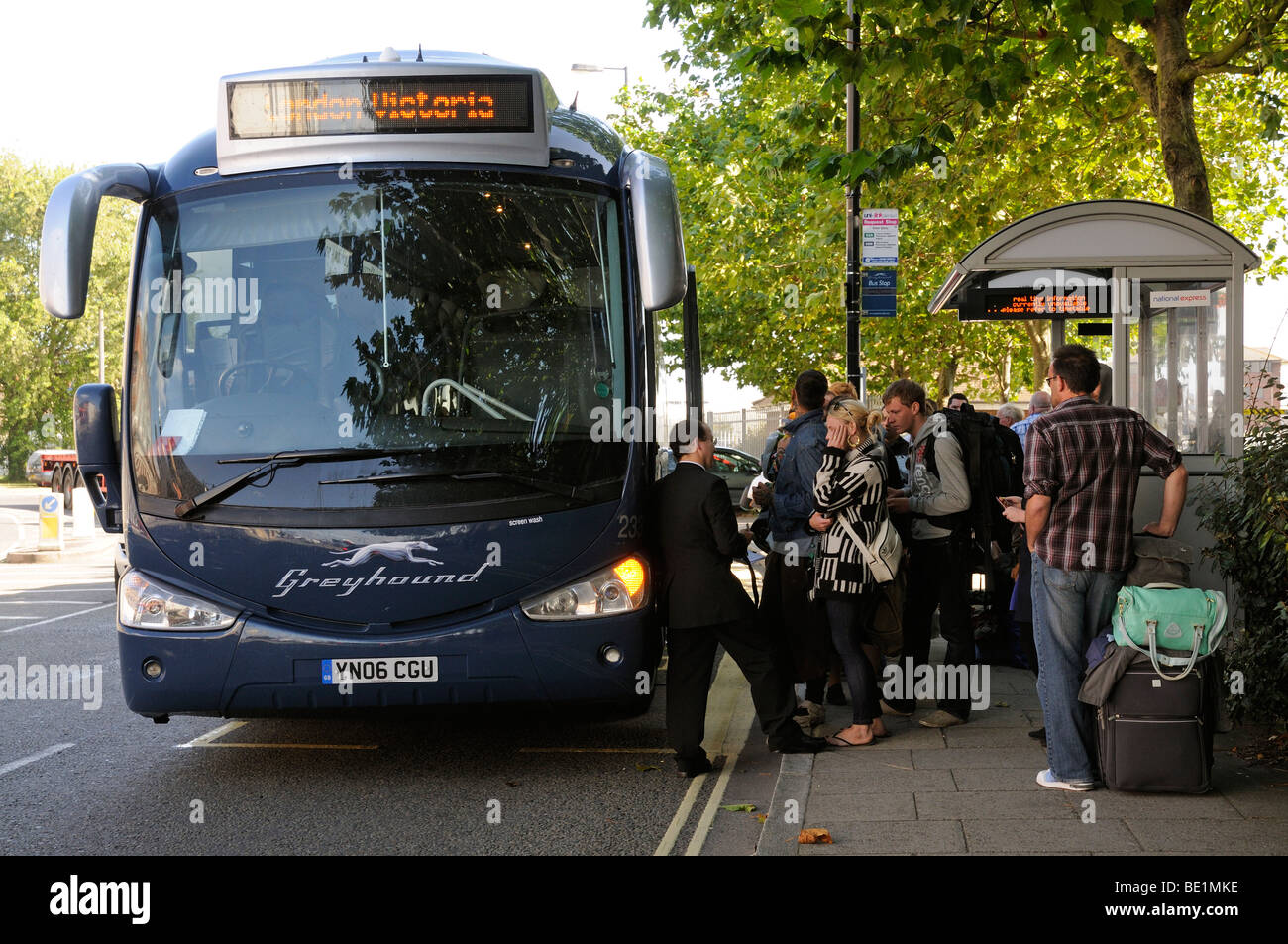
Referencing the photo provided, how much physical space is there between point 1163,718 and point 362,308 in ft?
13.0

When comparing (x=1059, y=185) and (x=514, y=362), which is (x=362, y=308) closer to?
(x=514, y=362)

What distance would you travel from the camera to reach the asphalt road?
5555mm

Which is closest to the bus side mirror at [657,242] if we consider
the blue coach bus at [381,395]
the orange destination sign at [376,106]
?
the blue coach bus at [381,395]

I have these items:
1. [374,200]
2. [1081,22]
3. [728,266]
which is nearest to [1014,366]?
[728,266]

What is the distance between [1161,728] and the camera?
5.63 m

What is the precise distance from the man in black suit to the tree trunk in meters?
6.02

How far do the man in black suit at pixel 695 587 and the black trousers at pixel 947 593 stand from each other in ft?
4.00

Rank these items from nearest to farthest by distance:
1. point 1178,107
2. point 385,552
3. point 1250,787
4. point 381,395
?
point 1250,787
point 385,552
point 381,395
point 1178,107

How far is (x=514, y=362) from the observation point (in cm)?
633

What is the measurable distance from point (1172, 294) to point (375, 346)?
5.30 metres

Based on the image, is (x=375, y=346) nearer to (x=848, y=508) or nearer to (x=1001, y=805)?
(x=848, y=508)

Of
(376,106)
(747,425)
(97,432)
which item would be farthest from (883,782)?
(747,425)

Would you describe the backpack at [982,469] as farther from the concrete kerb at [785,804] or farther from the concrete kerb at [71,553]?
the concrete kerb at [71,553]

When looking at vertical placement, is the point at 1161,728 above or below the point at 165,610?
below
